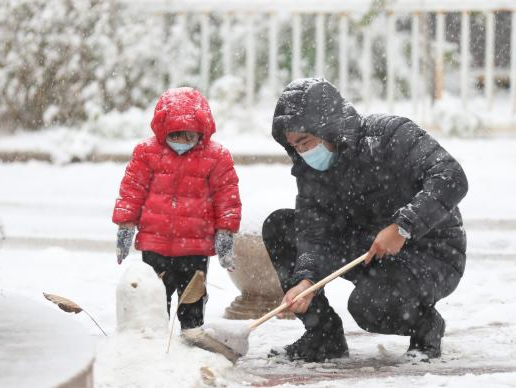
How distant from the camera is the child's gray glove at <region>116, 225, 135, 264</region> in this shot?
193 inches

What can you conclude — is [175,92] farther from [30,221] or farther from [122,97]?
[122,97]

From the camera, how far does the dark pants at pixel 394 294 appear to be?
4.38 m

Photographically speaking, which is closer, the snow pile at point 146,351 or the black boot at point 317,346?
the snow pile at point 146,351

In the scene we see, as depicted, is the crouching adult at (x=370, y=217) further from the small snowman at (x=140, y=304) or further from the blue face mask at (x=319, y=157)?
the small snowman at (x=140, y=304)

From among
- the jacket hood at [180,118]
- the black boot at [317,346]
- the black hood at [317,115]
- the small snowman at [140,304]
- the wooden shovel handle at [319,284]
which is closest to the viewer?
the small snowman at [140,304]

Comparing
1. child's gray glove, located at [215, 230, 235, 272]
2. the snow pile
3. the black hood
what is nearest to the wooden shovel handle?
the snow pile

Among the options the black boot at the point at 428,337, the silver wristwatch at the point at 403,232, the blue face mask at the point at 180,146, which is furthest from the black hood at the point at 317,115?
the black boot at the point at 428,337

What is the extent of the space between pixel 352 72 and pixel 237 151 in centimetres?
205

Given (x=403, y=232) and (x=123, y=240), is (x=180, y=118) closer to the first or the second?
(x=123, y=240)

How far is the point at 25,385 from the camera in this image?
281 centimetres

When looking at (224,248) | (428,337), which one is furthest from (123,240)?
(428,337)

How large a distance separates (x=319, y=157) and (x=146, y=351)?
1.07 metres

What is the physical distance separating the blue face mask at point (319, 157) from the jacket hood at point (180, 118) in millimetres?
598

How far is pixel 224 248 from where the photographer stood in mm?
4891
